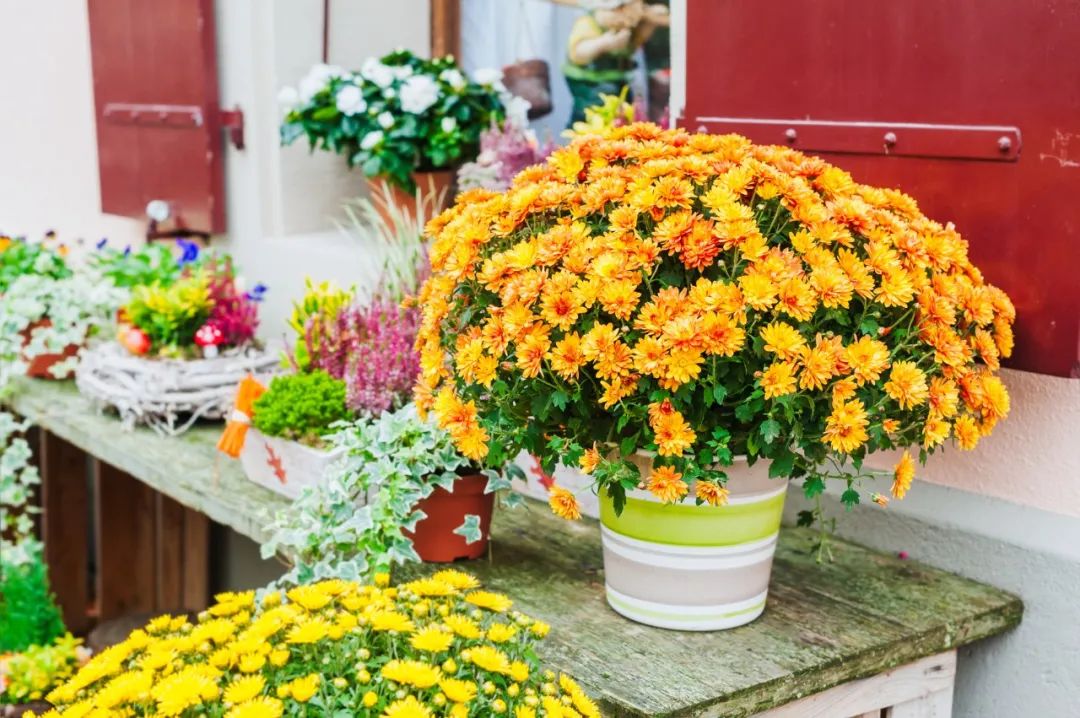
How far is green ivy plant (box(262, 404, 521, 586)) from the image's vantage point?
188 centimetres

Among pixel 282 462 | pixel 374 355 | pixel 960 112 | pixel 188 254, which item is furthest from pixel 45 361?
pixel 960 112

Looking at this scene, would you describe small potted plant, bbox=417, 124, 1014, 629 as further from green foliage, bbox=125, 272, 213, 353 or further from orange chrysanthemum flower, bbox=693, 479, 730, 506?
green foliage, bbox=125, 272, 213, 353

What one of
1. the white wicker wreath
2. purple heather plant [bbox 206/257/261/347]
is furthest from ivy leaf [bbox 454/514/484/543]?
purple heather plant [bbox 206/257/261/347]

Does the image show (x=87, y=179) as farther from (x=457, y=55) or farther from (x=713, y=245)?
(x=713, y=245)

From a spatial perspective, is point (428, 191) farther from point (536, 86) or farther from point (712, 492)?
point (712, 492)

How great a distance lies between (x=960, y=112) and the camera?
173cm

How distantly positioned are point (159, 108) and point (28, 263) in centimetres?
62

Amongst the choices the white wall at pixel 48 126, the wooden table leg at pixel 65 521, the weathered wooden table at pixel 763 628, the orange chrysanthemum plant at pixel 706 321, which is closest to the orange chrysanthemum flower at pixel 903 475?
the orange chrysanthemum plant at pixel 706 321

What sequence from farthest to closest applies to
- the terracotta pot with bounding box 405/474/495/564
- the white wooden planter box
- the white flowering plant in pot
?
the white flowering plant in pot, the white wooden planter box, the terracotta pot with bounding box 405/474/495/564

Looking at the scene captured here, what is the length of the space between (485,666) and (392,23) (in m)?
2.60

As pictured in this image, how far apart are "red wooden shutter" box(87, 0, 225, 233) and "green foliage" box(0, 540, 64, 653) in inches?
43.0

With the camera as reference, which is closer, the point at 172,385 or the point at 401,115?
the point at 172,385

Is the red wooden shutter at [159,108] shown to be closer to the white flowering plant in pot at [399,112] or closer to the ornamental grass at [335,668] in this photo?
the white flowering plant in pot at [399,112]

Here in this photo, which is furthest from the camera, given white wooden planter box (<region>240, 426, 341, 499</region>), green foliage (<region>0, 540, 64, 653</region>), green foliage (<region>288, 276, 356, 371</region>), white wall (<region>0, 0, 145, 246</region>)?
white wall (<region>0, 0, 145, 246</region>)
